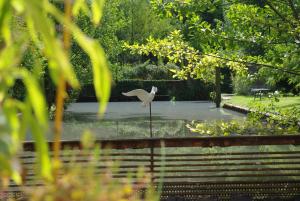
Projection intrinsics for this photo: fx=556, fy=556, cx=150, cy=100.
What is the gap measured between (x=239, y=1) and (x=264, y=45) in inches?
22.1

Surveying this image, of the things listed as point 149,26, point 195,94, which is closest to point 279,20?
point 195,94

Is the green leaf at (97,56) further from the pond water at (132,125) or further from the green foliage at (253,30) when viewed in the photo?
the pond water at (132,125)

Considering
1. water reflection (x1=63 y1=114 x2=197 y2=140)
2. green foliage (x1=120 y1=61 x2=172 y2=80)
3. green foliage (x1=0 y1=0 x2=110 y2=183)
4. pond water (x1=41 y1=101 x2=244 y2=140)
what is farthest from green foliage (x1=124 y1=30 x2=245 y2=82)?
green foliage (x1=120 y1=61 x2=172 y2=80)

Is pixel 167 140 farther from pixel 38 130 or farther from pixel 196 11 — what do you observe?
pixel 38 130

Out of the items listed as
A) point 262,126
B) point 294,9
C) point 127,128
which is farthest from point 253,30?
point 127,128

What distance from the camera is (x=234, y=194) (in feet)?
18.6

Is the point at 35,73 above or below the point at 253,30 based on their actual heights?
below

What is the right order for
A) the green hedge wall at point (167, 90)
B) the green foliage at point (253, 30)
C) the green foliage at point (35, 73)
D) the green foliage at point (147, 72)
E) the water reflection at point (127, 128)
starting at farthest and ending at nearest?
1. the green foliage at point (147, 72)
2. the green hedge wall at point (167, 90)
3. the water reflection at point (127, 128)
4. the green foliage at point (253, 30)
5. the green foliage at point (35, 73)

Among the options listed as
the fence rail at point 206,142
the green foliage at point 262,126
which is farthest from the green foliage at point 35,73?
the green foliage at point 262,126

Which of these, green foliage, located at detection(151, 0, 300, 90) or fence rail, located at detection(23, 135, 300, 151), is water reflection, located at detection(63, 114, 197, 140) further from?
fence rail, located at detection(23, 135, 300, 151)

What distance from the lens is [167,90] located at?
32938 mm

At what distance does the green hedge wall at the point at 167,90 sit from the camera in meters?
32.7

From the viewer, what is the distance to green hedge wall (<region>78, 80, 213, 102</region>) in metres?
32.7

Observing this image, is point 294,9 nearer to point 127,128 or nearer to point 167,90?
point 127,128
